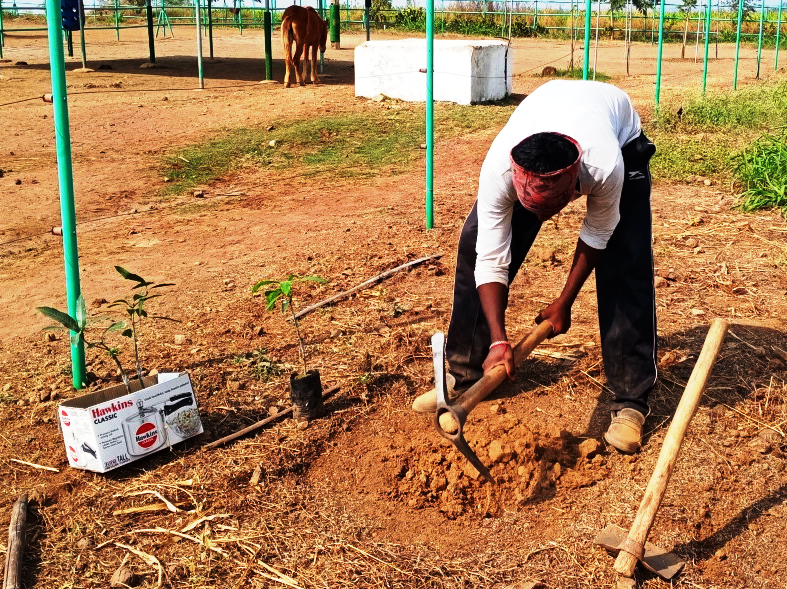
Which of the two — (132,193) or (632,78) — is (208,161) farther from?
(632,78)

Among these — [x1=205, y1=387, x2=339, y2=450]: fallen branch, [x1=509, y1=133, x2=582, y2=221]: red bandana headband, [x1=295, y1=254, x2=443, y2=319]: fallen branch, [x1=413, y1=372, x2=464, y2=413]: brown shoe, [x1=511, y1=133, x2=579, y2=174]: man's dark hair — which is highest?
[x1=511, y1=133, x2=579, y2=174]: man's dark hair

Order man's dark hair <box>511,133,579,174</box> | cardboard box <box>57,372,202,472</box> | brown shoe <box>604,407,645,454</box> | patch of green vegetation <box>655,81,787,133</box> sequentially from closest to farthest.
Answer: man's dark hair <box>511,133,579,174</box>
cardboard box <box>57,372,202,472</box>
brown shoe <box>604,407,645,454</box>
patch of green vegetation <box>655,81,787,133</box>

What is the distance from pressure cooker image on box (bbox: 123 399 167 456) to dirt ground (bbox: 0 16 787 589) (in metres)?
0.09

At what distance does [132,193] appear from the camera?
25.5ft

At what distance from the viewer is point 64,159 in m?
3.67

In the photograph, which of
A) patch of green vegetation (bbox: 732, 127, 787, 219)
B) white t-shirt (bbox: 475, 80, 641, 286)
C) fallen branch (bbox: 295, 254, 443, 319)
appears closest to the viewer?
white t-shirt (bbox: 475, 80, 641, 286)

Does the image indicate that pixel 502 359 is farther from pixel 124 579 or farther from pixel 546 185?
pixel 124 579

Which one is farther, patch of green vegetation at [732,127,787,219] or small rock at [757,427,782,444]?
patch of green vegetation at [732,127,787,219]

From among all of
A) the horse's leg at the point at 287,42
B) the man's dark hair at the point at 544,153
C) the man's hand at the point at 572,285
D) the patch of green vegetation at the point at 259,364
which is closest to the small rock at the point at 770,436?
the man's hand at the point at 572,285

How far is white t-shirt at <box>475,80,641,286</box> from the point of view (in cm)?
293

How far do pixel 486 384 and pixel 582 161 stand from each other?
0.81m

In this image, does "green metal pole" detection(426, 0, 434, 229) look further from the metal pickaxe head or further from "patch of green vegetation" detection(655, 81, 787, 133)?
"patch of green vegetation" detection(655, 81, 787, 133)

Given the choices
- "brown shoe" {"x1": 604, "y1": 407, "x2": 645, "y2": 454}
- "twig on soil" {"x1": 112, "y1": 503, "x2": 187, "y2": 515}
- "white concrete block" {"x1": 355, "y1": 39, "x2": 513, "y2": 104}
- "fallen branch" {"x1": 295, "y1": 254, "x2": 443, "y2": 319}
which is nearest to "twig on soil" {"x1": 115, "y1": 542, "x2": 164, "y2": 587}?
"twig on soil" {"x1": 112, "y1": 503, "x2": 187, "y2": 515}

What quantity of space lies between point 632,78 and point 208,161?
10937 mm
